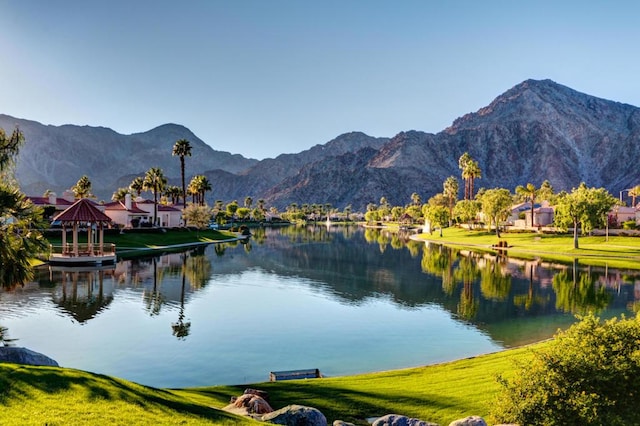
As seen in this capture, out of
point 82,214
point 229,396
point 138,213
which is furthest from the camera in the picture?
point 138,213

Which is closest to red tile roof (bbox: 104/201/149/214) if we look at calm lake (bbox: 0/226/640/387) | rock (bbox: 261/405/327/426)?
calm lake (bbox: 0/226/640/387)

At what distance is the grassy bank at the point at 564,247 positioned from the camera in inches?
2810

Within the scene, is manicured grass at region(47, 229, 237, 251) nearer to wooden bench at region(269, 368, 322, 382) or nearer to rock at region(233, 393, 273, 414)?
wooden bench at region(269, 368, 322, 382)

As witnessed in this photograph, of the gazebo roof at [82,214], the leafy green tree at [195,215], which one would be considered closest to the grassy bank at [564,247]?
the leafy green tree at [195,215]

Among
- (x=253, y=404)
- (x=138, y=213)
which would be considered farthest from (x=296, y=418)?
(x=138, y=213)

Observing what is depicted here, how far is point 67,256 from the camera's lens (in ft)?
193

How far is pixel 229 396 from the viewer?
1767 centimetres

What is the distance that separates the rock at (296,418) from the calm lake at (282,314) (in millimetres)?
9439

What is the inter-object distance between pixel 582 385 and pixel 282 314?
1097 inches

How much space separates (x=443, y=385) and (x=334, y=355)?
898 cm

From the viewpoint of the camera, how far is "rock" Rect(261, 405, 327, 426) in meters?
12.7

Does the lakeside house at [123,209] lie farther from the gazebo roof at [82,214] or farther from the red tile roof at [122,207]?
the gazebo roof at [82,214]

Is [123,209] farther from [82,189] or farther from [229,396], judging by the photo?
[229,396]

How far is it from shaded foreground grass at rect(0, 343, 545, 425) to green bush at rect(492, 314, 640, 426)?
5.45 feet
